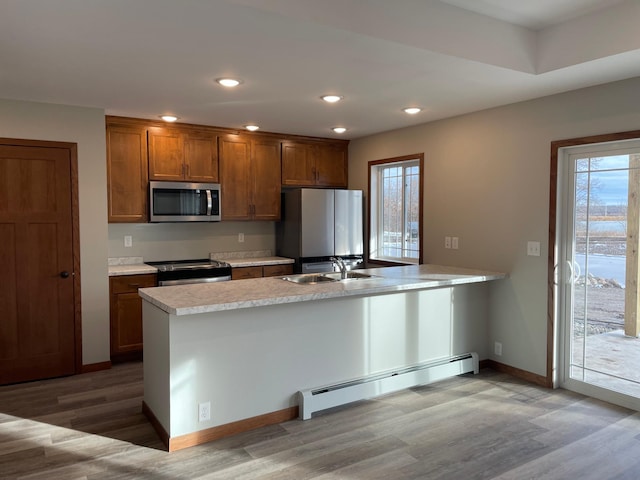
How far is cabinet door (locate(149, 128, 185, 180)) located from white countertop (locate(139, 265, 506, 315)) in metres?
1.88

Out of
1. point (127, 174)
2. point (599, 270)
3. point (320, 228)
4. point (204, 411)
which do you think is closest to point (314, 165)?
point (320, 228)

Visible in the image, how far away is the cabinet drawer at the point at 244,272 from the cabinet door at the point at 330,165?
142 centimetres

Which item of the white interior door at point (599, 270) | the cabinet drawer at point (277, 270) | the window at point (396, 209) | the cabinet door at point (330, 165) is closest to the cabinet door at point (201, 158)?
the cabinet drawer at point (277, 270)

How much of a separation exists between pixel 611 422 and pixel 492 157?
2331mm

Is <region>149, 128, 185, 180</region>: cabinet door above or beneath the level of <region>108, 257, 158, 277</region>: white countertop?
above

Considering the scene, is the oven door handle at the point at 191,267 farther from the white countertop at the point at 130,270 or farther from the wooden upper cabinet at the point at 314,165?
the wooden upper cabinet at the point at 314,165

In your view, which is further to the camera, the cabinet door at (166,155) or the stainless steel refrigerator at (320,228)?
the stainless steel refrigerator at (320,228)

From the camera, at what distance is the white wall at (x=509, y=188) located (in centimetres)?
366

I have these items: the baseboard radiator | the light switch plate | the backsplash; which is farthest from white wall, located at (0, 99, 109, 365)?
the light switch plate

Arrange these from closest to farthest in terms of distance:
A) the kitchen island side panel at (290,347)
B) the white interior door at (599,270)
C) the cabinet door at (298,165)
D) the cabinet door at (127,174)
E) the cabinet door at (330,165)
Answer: the kitchen island side panel at (290,347) < the white interior door at (599,270) < the cabinet door at (127,174) < the cabinet door at (298,165) < the cabinet door at (330,165)

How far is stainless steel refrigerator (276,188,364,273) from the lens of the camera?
17.8ft

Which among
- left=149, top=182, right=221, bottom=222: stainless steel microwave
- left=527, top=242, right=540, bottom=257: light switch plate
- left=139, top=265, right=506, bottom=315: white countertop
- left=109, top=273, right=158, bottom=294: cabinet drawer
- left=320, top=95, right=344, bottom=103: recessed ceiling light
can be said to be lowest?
left=109, top=273, right=158, bottom=294: cabinet drawer

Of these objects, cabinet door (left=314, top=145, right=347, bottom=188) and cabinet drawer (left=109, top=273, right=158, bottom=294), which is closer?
cabinet drawer (left=109, top=273, right=158, bottom=294)

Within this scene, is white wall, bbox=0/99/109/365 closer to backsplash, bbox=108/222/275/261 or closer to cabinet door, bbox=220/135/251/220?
backsplash, bbox=108/222/275/261
